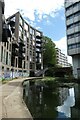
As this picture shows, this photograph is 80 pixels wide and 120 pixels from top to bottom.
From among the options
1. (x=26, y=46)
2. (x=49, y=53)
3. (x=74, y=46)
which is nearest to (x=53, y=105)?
(x=74, y=46)

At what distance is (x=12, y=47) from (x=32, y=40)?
34376 mm

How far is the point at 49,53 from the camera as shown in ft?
330

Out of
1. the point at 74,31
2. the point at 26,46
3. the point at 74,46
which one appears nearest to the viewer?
the point at 74,46

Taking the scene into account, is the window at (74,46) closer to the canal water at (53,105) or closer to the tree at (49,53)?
the canal water at (53,105)

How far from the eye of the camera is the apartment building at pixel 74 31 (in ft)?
172

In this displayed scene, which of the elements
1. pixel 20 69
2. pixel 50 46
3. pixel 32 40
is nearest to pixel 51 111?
pixel 20 69

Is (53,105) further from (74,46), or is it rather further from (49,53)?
(49,53)

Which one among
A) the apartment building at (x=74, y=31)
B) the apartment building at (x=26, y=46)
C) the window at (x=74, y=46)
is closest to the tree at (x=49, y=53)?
the apartment building at (x=26, y=46)

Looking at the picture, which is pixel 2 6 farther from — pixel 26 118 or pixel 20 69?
pixel 20 69

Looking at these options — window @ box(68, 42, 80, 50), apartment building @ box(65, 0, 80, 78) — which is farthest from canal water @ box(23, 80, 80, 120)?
apartment building @ box(65, 0, 80, 78)

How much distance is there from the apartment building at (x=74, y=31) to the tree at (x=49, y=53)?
43259 mm

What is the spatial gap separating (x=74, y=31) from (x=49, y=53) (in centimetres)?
4777

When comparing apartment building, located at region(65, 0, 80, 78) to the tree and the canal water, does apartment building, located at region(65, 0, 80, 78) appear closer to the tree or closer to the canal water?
the canal water

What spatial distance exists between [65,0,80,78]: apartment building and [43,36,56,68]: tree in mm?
43259
